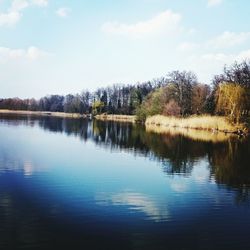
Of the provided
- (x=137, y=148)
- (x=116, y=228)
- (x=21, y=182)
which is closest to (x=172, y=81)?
(x=137, y=148)

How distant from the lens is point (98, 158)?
22812mm

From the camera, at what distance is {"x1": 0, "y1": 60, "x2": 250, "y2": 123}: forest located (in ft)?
159

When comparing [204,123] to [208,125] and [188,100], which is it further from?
[188,100]

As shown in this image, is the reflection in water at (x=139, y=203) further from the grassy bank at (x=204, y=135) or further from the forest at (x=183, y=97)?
the forest at (x=183, y=97)

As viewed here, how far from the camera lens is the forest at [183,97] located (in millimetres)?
48594

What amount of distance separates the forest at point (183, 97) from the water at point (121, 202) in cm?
2687

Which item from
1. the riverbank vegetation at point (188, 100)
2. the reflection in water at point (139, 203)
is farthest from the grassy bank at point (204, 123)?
the reflection in water at point (139, 203)

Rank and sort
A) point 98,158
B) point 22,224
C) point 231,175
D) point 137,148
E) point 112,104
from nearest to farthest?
1. point 22,224
2. point 231,175
3. point 98,158
4. point 137,148
5. point 112,104

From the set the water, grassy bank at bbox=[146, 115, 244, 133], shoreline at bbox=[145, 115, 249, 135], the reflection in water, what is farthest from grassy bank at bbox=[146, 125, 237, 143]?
the reflection in water

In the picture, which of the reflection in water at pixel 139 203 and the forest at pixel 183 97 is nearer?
the reflection in water at pixel 139 203

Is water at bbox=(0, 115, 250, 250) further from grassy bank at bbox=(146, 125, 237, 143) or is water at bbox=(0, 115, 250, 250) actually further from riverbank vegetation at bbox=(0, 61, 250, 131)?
riverbank vegetation at bbox=(0, 61, 250, 131)

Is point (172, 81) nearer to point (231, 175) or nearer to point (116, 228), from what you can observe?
point (231, 175)

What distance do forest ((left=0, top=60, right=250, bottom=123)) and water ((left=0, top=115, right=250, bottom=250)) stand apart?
2687cm

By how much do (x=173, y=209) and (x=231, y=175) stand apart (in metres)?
7.32
